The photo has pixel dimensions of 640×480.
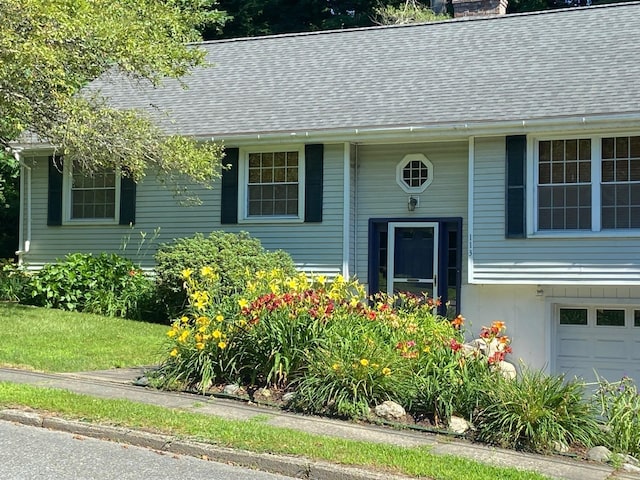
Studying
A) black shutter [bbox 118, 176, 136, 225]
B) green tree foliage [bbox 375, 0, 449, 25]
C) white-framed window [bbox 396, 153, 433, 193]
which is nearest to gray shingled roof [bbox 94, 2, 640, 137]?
white-framed window [bbox 396, 153, 433, 193]

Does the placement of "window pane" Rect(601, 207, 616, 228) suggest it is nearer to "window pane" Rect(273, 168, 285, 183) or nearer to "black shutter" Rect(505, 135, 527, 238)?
"black shutter" Rect(505, 135, 527, 238)

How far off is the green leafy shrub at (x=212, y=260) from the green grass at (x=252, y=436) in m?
5.40

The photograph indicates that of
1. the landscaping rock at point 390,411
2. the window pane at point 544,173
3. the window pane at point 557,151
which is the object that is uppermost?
the window pane at point 557,151

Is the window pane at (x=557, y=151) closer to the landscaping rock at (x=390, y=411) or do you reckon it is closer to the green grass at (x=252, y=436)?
the landscaping rock at (x=390, y=411)

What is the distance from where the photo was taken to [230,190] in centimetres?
1547

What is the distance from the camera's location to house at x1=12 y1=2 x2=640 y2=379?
13.2 m

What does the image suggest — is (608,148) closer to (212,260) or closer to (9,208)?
(212,260)

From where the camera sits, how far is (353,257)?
586 inches

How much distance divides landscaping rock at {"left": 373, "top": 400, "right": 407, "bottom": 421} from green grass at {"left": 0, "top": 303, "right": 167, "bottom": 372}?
3613 mm

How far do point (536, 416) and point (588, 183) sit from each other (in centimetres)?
706

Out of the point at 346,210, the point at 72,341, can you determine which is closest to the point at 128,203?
the point at 346,210

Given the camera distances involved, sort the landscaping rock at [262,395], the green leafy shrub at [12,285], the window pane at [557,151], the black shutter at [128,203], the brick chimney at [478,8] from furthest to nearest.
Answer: the brick chimney at [478,8], the black shutter at [128,203], the green leafy shrub at [12,285], the window pane at [557,151], the landscaping rock at [262,395]

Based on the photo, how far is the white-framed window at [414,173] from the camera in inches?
574

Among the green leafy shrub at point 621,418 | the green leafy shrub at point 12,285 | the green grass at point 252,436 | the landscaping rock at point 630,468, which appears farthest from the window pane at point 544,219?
the green leafy shrub at point 12,285
